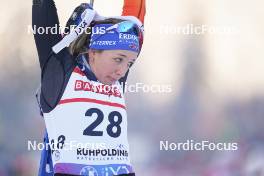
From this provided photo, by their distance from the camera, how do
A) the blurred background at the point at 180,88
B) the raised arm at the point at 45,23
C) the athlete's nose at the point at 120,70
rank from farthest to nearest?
→ the blurred background at the point at 180,88, the athlete's nose at the point at 120,70, the raised arm at the point at 45,23

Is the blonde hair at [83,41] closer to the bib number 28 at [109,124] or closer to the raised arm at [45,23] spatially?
the raised arm at [45,23]

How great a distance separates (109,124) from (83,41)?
0.29 m

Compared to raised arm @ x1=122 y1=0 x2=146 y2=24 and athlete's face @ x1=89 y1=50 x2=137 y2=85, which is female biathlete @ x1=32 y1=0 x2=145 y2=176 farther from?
raised arm @ x1=122 y1=0 x2=146 y2=24

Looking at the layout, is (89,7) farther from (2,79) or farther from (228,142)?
(228,142)

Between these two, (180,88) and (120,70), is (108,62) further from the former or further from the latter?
(180,88)

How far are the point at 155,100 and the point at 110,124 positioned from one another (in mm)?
469

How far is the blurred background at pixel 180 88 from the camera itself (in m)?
2.34

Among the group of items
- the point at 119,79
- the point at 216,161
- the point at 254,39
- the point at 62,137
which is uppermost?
the point at 254,39

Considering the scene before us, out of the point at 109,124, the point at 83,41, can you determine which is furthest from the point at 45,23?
the point at 109,124

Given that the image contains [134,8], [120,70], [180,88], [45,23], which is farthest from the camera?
[180,88]

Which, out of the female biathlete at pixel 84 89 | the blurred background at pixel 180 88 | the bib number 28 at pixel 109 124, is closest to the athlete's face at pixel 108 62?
the female biathlete at pixel 84 89

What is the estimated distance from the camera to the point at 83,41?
1.92m

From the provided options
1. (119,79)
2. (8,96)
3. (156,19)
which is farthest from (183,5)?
(8,96)

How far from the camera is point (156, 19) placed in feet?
7.80
